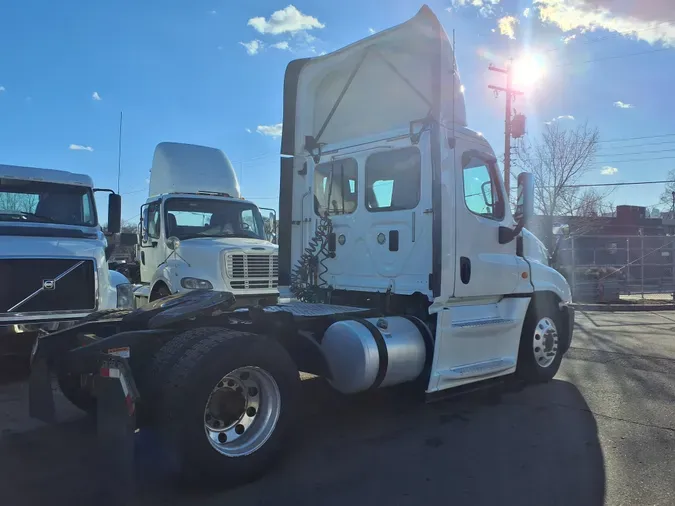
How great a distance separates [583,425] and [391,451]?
6.78 feet

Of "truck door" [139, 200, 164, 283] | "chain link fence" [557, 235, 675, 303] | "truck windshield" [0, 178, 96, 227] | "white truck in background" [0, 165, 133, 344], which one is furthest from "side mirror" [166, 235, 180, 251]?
"chain link fence" [557, 235, 675, 303]

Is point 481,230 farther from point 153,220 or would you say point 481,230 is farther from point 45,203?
point 153,220

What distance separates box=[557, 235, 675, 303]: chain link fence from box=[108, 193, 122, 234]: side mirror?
14.3m

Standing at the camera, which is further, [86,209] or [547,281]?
[86,209]

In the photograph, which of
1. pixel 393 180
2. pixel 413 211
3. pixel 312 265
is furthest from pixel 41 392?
pixel 393 180

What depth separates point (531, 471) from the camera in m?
4.21

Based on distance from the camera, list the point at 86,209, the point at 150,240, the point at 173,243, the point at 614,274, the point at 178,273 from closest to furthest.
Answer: the point at 86,209, the point at 178,273, the point at 173,243, the point at 150,240, the point at 614,274

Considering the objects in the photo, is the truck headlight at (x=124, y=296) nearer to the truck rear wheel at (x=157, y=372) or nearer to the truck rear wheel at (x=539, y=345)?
the truck rear wheel at (x=157, y=372)

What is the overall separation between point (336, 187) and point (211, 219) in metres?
4.31

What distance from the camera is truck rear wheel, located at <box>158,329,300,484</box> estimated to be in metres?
3.54

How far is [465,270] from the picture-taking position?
18.6 ft

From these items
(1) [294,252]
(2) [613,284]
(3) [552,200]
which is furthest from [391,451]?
(3) [552,200]

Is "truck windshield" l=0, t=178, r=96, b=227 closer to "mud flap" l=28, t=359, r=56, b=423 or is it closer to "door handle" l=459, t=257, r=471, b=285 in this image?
"mud flap" l=28, t=359, r=56, b=423

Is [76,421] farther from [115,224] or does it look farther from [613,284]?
[613,284]
